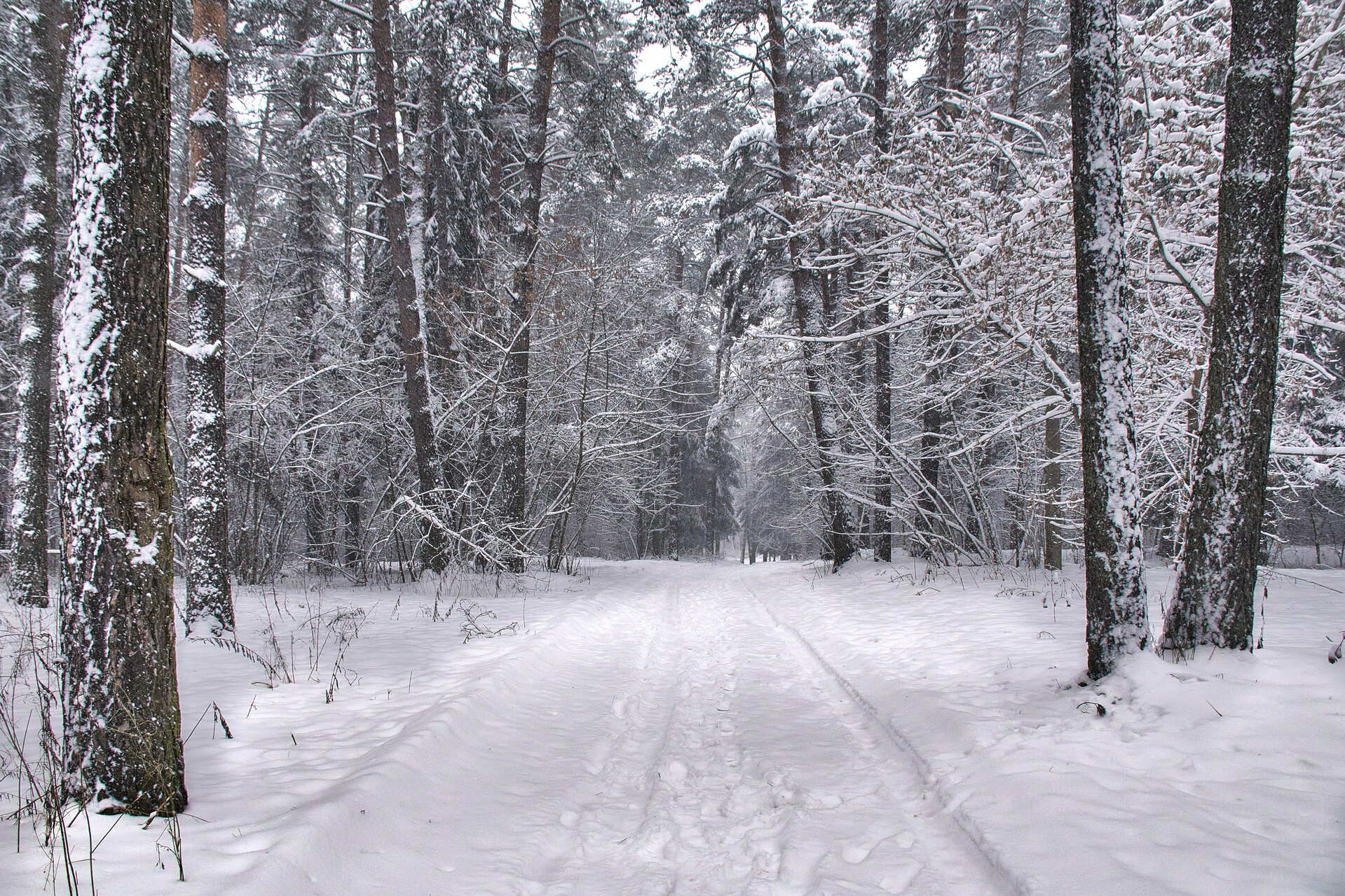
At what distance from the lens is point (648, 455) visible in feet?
53.9

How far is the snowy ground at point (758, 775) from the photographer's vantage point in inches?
93.7

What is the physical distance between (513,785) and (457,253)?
37.5ft

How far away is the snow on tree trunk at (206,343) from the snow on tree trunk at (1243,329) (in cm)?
822

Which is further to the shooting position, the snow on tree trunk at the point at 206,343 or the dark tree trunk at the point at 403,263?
the dark tree trunk at the point at 403,263

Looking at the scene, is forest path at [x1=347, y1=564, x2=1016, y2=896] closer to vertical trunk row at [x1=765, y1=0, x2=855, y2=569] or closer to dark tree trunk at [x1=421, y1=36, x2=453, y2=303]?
vertical trunk row at [x1=765, y1=0, x2=855, y2=569]

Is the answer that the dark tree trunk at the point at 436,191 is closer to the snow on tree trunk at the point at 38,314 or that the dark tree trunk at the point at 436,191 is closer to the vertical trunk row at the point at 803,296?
the snow on tree trunk at the point at 38,314

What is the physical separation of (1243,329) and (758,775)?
13.6ft

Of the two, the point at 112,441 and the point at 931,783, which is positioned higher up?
the point at 112,441

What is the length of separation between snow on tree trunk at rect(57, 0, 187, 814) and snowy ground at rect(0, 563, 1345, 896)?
0.30 meters

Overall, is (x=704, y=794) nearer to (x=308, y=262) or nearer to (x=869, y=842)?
(x=869, y=842)

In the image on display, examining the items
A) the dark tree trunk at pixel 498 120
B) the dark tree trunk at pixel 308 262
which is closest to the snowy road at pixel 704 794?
the dark tree trunk at pixel 308 262

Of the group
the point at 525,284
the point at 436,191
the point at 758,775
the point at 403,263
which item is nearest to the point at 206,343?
the point at 403,263

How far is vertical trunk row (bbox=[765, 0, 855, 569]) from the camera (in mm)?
11875

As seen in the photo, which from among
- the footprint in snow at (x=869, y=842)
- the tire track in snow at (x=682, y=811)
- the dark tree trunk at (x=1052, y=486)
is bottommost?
the tire track in snow at (x=682, y=811)
